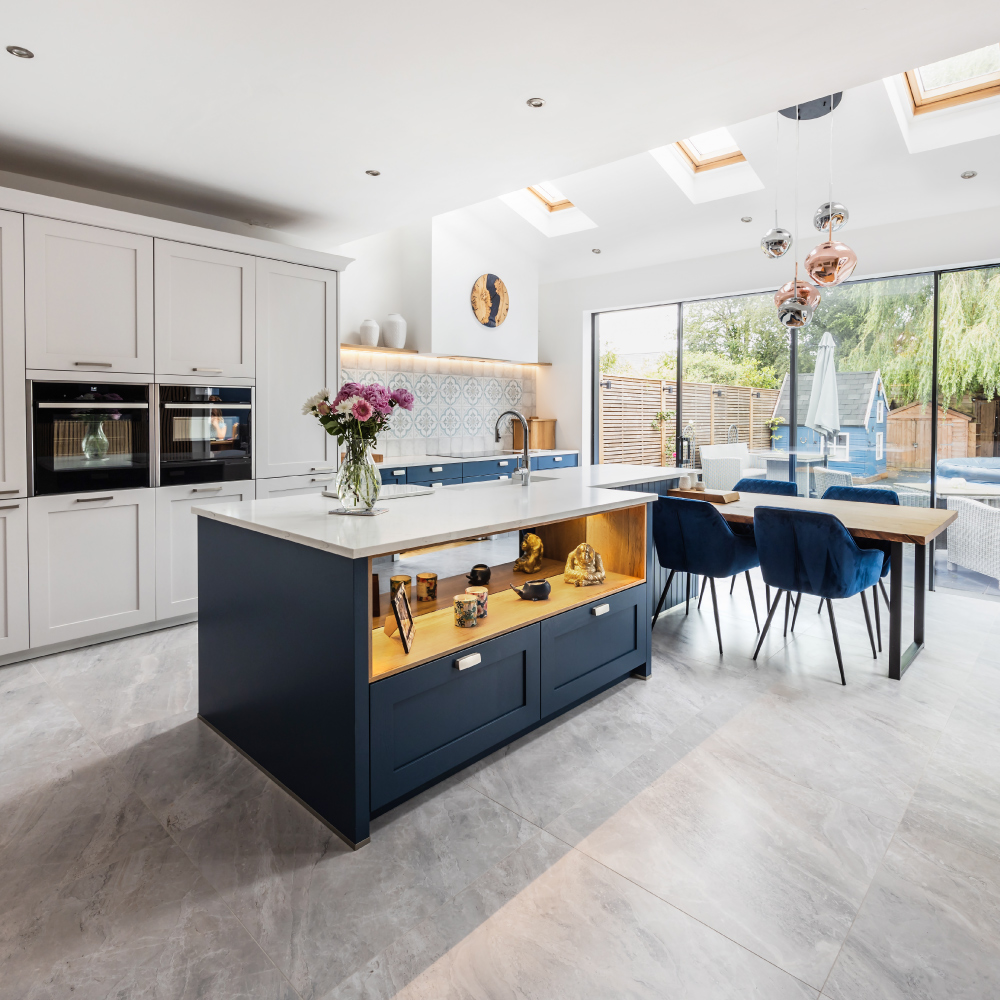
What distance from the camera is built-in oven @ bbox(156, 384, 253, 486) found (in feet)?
11.6

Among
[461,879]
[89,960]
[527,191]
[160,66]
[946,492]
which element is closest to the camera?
[89,960]

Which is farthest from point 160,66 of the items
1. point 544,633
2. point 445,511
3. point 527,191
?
point 527,191

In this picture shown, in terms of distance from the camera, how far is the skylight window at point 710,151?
15.2 ft

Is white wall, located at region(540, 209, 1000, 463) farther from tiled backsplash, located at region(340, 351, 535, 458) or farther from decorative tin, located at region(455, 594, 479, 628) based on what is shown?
decorative tin, located at region(455, 594, 479, 628)

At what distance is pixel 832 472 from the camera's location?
5.14 metres

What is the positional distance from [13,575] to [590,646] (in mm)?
2729

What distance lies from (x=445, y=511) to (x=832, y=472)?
4040 mm

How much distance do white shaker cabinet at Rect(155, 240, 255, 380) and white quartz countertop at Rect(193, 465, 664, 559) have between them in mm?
1522

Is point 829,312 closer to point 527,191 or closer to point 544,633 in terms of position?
point 527,191

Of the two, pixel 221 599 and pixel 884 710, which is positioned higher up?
pixel 221 599

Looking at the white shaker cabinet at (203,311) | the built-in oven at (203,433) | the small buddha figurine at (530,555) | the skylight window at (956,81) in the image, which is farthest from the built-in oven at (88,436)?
the skylight window at (956,81)

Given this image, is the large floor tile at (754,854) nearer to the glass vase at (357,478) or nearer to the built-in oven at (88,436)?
the glass vase at (357,478)

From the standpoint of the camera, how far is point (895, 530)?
2910mm

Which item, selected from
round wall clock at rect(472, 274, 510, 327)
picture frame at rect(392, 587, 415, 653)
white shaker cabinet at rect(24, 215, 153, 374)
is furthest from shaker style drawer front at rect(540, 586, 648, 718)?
round wall clock at rect(472, 274, 510, 327)
